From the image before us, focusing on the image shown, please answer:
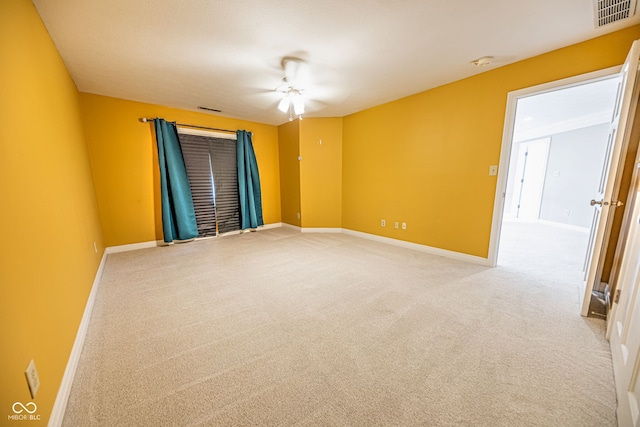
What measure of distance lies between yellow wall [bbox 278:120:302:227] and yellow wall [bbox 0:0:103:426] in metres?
3.34

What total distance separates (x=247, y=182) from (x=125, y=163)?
6.49ft

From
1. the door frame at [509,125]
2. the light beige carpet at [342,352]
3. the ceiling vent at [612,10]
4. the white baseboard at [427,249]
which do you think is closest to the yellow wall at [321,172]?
the white baseboard at [427,249]

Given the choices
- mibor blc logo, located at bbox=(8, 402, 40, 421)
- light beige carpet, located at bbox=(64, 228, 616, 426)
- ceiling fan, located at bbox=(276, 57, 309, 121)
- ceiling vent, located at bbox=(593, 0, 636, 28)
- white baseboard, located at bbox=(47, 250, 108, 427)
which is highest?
ceiling vent, located at bbox=(593, 0, 636, 28)

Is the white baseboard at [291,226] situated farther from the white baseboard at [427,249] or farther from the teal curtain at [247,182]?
the white baseboard at [427,249]

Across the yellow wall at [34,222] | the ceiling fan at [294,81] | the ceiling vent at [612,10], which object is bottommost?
the yellow wall at [34,222]

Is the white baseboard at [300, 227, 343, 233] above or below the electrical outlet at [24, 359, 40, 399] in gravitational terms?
below

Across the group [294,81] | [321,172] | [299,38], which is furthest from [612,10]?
[321,172]

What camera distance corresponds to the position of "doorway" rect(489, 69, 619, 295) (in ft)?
9.18

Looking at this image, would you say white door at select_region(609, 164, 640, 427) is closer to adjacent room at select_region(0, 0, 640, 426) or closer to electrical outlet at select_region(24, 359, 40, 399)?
adjacent room at select_region(0, 0, 640, 426)

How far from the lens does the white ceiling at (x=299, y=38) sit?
5.58 feet

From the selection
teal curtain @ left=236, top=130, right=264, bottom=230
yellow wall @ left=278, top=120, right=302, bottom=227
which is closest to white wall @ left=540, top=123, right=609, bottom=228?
yellow wall @ left=278, top=120, right=302, bottom=227

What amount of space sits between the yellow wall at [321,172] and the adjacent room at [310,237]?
11.2 inches

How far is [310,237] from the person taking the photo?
4574mm

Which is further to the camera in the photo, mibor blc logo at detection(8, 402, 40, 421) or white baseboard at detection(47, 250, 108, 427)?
white baseboard at detection(47, 250, 108, 427)
